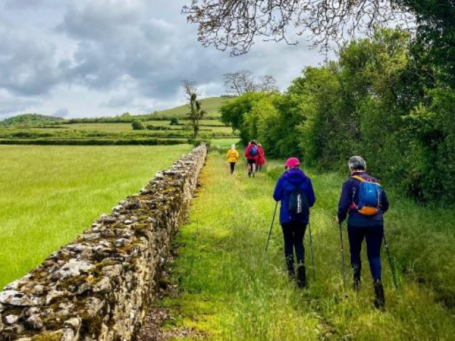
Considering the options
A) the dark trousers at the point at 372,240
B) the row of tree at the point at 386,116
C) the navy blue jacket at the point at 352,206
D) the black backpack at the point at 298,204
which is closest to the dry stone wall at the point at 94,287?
the black backpack at the point at 298,204

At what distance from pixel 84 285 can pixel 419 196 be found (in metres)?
11.6

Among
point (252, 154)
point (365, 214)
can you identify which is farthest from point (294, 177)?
point (252, 154)

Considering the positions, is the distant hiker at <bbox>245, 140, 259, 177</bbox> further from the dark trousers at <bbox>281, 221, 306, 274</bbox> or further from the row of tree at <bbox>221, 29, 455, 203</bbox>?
the dark trousers at <bbox>281, 221, 306, 274</bbox>

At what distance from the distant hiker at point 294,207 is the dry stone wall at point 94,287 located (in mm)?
2264

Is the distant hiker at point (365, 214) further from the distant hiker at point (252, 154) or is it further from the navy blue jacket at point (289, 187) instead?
the distant hiker at point (252, 154)

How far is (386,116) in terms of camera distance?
1694cm

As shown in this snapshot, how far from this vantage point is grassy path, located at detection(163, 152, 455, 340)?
555cm

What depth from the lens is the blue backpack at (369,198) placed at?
6.79 m

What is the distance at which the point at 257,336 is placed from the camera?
17.4 feet

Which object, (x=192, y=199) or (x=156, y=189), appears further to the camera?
(x=192, y=199)

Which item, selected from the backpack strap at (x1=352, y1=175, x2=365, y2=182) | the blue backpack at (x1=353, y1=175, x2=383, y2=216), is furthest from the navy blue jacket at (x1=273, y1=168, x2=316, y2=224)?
the blue backpack at (x1=353, y1=175, x2=383, y2=216)

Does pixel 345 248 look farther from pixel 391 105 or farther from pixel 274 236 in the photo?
pixel 391 105

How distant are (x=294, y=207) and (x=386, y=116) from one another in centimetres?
1067

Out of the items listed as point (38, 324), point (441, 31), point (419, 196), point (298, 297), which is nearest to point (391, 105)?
point (419, 196)
